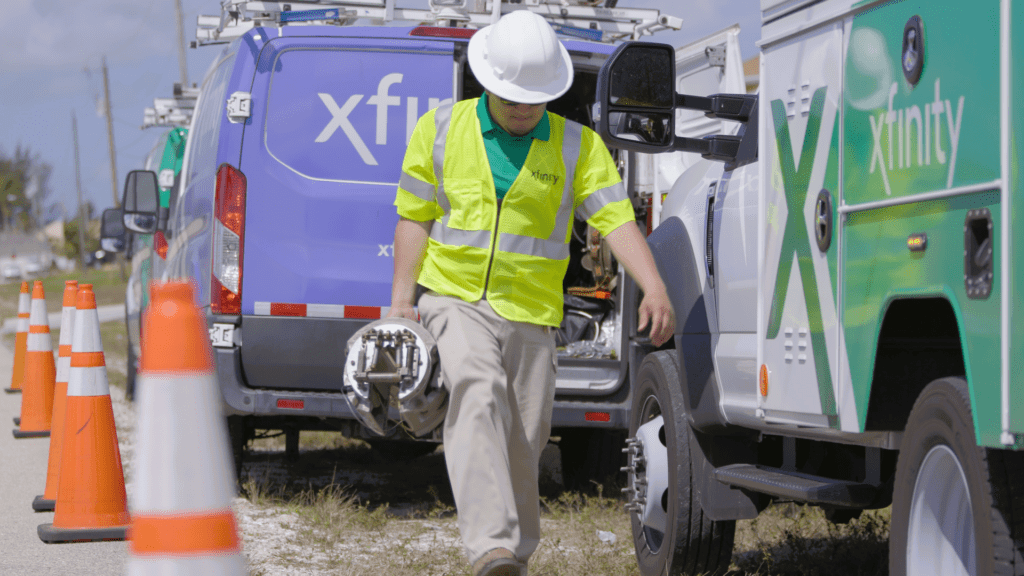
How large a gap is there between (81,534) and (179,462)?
3.88 meters

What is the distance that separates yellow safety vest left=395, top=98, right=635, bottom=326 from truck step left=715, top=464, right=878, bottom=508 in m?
0.83

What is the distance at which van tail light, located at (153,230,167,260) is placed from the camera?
923 cm

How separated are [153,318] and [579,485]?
19.0 ft

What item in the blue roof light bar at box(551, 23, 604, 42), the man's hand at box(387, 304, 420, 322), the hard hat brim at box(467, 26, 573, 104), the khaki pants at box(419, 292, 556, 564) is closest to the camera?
the khaki pants at box(419, 292, 556, 564)

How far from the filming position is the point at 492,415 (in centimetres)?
396

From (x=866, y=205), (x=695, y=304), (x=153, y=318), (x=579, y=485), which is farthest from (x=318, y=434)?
(x=153, y=318)

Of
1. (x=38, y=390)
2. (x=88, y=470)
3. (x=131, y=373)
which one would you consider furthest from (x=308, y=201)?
(x=131, y=373)

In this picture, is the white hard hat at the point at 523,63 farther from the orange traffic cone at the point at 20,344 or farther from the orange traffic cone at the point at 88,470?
the orange traffic cone at the point at 20,344

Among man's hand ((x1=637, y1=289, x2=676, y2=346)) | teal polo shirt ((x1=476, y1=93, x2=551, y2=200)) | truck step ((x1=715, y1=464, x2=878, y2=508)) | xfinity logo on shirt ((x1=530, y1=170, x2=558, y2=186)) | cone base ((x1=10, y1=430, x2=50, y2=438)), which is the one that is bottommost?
cone base ((x1=10, y1=430, x2=50, y2=438))

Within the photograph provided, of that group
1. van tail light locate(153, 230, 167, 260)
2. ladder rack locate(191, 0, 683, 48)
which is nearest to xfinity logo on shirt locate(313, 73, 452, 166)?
ladder rack locate(191, 0, 683, 48)

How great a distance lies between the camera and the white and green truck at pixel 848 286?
2545 millimetres

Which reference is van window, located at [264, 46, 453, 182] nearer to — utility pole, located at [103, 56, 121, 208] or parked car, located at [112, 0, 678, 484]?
parked car, located at [112, 0, 678, 484]

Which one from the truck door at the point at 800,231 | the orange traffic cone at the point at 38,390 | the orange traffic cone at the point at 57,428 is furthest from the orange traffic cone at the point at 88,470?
the orange traffic cone at the point at 38,390

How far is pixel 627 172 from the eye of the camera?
6.87 metres
